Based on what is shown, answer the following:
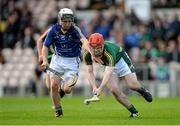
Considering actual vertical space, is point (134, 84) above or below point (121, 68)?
below

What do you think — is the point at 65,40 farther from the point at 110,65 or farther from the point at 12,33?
the point at 12,33

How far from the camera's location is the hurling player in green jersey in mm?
18531

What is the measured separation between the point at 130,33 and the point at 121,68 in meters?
14.4

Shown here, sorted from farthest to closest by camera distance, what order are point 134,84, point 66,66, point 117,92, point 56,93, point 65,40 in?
point 134,84
point 66,66
point 65,40
point 56,93
point 117,92

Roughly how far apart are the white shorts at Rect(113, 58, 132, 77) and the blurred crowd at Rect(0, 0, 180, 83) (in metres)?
12.9

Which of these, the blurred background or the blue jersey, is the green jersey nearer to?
the blue jersey

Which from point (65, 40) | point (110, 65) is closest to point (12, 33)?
point (65, 40)

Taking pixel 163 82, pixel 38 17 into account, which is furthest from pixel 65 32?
pixel 38 17

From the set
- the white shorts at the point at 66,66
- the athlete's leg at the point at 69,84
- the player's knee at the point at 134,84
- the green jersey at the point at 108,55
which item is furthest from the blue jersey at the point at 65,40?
the player's knee at the point at 134,84

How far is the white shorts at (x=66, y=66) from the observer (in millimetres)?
20266

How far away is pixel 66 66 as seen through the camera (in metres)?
20.3

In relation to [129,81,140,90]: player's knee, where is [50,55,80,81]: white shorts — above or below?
above

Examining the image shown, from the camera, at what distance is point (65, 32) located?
19641 mm

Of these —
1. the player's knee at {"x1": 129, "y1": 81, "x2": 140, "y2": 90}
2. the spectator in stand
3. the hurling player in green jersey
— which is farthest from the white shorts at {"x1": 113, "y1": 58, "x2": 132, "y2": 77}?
the spectator in stand
